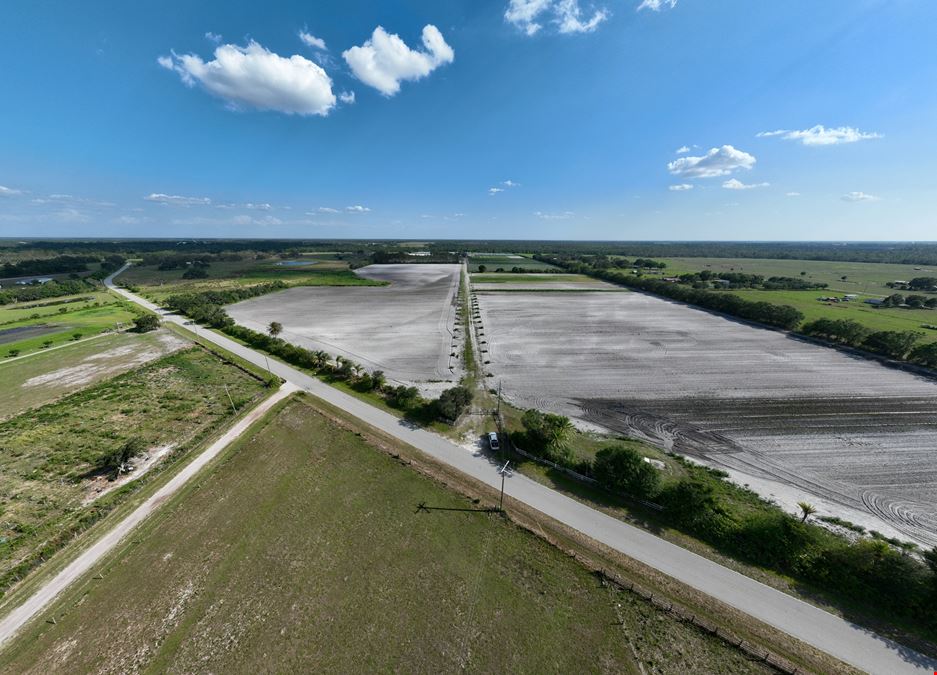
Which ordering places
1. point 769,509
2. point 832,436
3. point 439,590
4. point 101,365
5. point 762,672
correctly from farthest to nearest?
point 101,365
point 832,436
point 769,509
point 439,590
point 762,672

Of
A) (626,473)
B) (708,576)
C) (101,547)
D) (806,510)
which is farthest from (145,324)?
(806,510)

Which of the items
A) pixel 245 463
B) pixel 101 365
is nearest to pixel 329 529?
pixel 245 463

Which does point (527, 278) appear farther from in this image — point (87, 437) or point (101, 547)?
point (101, 547)

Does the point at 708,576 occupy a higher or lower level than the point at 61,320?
lower

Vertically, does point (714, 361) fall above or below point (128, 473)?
above

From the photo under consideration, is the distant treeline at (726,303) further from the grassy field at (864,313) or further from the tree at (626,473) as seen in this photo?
the tree at (626,473)

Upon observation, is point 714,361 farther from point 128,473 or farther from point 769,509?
point 128,473
